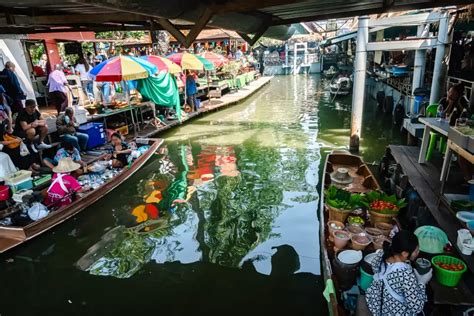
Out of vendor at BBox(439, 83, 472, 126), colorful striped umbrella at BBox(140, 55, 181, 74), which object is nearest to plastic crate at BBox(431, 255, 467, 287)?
vendor at BBox(439, 83, 472, 126)

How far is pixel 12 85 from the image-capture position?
10469 mm

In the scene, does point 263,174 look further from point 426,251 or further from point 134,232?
point 426,251

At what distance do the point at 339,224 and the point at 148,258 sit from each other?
335cm

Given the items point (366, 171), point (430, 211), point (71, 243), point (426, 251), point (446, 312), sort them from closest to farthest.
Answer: point (446, 312) → point (426, 251) → point (430, 211) → point (71, 243) → point (366, 171)

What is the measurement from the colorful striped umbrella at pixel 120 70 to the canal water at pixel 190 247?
109 inches

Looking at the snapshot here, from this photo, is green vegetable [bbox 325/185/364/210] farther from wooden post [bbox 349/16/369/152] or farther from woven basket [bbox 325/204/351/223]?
wooden post [bbox 349/16/369/152]

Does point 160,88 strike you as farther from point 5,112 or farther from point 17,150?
point 17,150

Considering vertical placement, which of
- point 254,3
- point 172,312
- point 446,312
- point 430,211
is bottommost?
point 172,312

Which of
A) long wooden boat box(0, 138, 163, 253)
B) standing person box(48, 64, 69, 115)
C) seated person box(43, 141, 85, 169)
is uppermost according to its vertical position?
standing person box(48, 64, 69, 115)

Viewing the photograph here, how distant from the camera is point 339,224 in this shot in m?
5.40

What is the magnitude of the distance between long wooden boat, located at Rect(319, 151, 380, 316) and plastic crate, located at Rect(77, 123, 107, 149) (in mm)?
7281

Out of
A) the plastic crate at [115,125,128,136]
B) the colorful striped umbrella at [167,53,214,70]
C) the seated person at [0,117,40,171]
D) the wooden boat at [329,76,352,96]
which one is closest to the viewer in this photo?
the seated person at [0,117,40,171]

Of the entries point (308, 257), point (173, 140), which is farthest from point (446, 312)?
point (173, 140)

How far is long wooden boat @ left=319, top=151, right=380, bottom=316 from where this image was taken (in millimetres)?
4080
